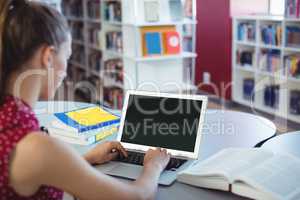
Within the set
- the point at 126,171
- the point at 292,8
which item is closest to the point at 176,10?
the point at 292,8

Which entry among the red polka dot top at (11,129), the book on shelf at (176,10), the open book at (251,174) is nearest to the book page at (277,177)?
the open book at (251,174)

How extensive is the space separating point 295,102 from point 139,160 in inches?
133

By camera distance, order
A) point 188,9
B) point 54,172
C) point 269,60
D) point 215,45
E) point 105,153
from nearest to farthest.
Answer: point 54,172, point 105,153, point 269,60, point 215,45, point 188,9

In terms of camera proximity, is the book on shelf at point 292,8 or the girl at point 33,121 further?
the book on shelf at point 292,8

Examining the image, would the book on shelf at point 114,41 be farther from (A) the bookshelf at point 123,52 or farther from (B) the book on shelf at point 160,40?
(B) the book on shelf at point 160,40

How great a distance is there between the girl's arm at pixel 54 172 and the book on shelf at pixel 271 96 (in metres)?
3.97

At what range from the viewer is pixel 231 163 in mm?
1258

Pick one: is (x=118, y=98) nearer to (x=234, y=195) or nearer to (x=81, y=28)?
(x=81, y=28)

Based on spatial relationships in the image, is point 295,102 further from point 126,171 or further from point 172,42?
point 126,171

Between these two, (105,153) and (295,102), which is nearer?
(105,153)

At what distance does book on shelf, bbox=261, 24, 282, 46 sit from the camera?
4.50 meters

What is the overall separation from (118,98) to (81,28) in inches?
78.9

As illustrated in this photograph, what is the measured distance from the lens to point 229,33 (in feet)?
17.4

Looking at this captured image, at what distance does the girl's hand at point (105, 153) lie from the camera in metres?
1.42
